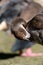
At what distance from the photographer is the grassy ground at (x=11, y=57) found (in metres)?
3.67

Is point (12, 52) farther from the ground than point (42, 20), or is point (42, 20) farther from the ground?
point (12, 52)

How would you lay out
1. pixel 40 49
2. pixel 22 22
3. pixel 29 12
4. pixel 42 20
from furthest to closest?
pixel 40 49, pixel 29 12, pixel 22 22, pixel 42 20

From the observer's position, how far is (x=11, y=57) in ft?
13.6

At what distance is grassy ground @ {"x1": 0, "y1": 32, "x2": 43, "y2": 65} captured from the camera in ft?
12.0

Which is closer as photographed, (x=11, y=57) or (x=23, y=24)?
(x=23, y=24)

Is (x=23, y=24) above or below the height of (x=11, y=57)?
below

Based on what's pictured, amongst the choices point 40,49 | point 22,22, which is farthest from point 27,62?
point 22,22

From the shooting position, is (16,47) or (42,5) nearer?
(42,5)

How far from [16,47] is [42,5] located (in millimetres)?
1499

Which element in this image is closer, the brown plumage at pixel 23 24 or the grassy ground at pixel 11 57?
the brown plumage at pixel 23 24

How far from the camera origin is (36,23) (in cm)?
256

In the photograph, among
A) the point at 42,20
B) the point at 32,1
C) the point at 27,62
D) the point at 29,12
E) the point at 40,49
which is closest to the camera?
the point at 42,20

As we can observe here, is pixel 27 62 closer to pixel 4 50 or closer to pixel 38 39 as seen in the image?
pixel 4 50

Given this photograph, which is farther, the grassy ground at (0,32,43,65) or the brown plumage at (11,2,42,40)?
the grassy ground at (0,32,43,65)
